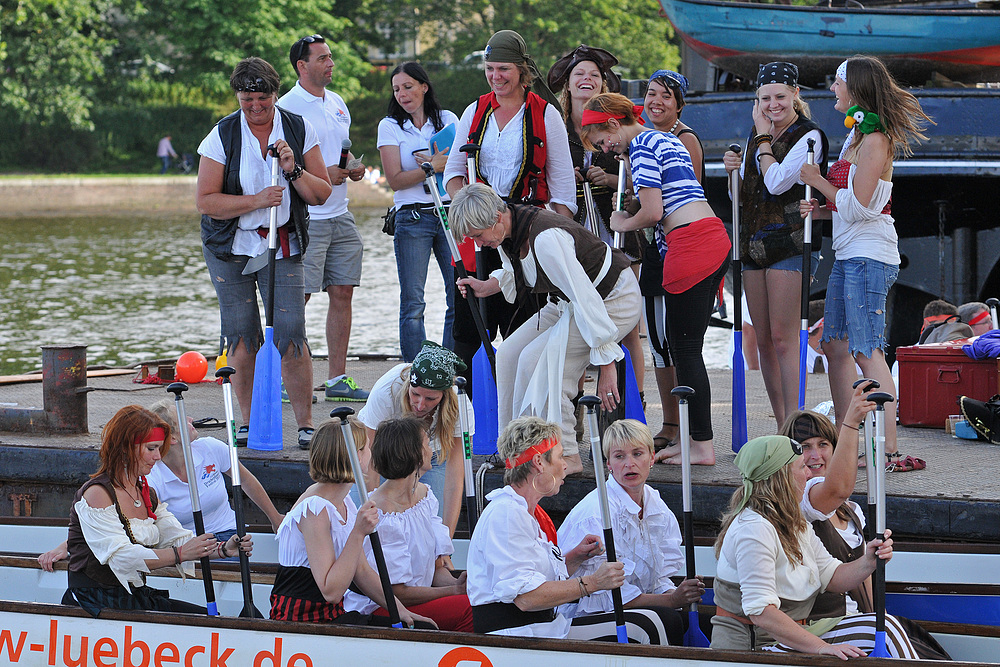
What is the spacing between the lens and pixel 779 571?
12.2 feet

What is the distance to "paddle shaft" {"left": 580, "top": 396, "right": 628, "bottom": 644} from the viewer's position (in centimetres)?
389

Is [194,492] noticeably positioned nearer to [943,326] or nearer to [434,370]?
[434,370]

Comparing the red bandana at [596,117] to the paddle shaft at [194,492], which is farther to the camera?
the red bandana at [596,117]

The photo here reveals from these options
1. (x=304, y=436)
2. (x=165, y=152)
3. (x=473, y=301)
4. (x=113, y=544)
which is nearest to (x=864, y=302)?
(x=473, y=301)

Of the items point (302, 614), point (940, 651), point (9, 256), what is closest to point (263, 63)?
point (302, 614)

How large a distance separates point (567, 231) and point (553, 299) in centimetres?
44

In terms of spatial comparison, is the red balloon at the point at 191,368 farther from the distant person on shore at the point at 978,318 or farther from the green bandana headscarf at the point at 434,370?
the distant person on shore at the point at 978,318

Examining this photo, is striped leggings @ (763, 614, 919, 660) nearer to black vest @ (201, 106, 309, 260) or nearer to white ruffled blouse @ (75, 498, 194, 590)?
white ruffled blouse @ (75, 498, 194, 590)

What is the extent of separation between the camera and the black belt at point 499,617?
12.9 feet

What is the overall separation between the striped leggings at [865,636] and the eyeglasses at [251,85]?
3.35 meters

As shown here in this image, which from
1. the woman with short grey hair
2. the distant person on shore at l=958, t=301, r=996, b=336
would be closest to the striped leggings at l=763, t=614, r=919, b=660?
the woman with short grey hair

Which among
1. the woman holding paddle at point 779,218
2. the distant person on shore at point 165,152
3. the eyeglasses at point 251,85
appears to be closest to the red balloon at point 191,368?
the eyeglasses at point 251,85

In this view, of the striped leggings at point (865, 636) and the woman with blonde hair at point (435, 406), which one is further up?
the woman with blonde hair at point (435, 406)

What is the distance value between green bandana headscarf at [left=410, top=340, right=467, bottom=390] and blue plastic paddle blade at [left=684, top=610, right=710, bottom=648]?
1.23m
